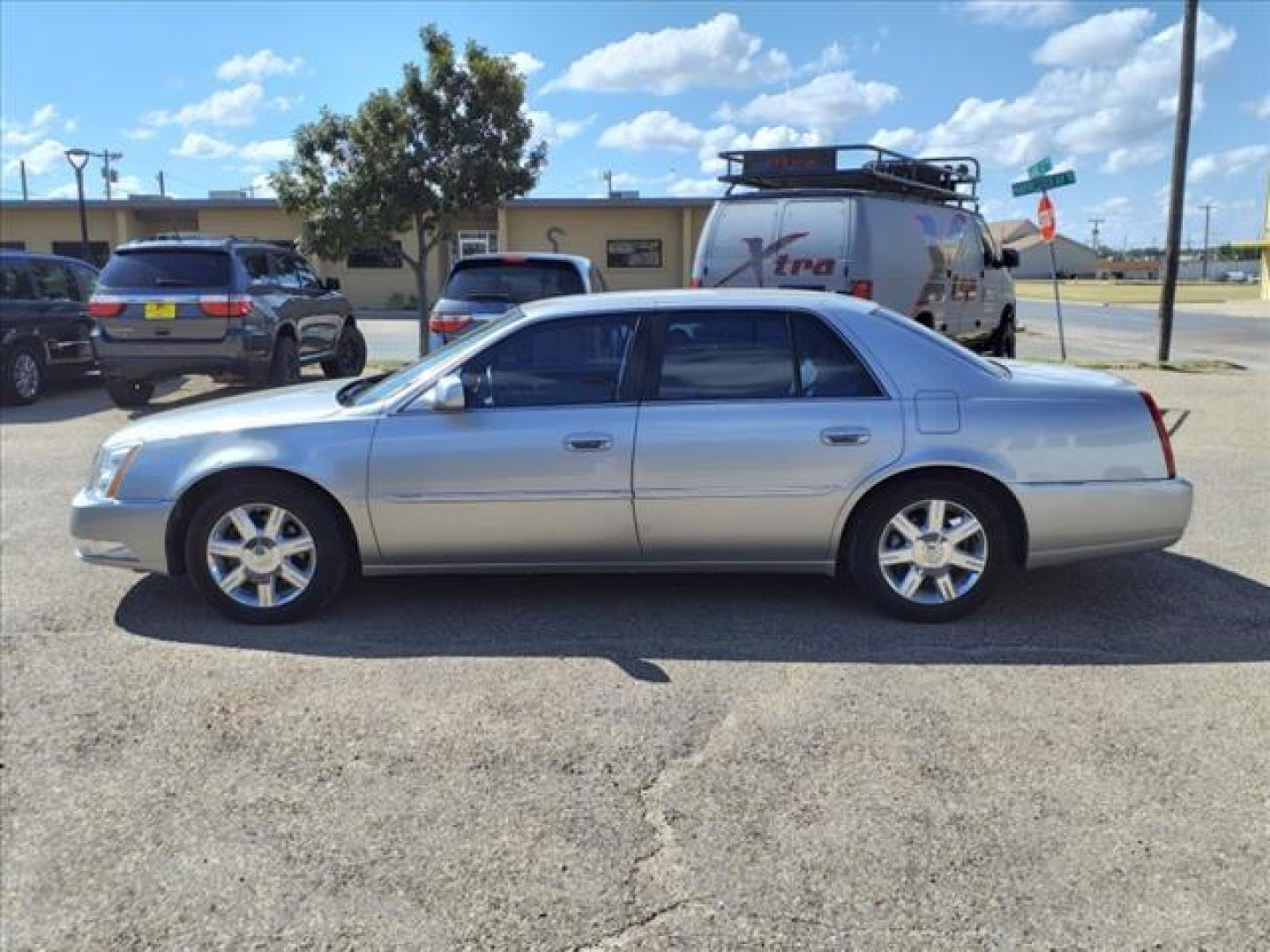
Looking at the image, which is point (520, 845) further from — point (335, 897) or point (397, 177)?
point (397, 177)

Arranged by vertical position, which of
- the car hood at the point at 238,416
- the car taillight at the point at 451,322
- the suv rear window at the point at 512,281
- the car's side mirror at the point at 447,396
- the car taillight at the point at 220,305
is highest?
the suv rear window at the point at 512,281

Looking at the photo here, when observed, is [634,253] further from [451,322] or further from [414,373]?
[414,373]

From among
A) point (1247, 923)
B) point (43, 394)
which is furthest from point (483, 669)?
point (43, 394)

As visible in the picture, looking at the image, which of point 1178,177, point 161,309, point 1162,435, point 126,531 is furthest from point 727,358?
point 1178,177

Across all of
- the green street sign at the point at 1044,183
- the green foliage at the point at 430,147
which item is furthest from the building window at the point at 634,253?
the green street sign at the point at 1044,183

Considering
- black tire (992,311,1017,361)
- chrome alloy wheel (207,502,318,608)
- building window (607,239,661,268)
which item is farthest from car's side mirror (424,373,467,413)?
building window (607,239,661,268)

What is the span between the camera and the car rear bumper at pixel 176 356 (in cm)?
1121

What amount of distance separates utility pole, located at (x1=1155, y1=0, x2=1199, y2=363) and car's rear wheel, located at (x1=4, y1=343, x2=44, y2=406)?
1510 cm

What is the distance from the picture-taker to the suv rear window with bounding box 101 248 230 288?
11203 millimetres

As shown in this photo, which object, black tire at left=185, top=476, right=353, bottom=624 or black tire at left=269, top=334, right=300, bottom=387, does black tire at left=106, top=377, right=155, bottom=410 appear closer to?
black tire at left=269, top=334, right=300, bottom=387

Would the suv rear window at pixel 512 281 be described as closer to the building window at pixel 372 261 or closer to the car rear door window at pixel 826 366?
the car rear door window at pixel 826 366

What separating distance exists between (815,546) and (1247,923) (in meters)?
2.34

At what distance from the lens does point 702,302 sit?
16.0 ft

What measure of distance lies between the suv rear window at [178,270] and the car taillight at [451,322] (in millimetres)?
2700
